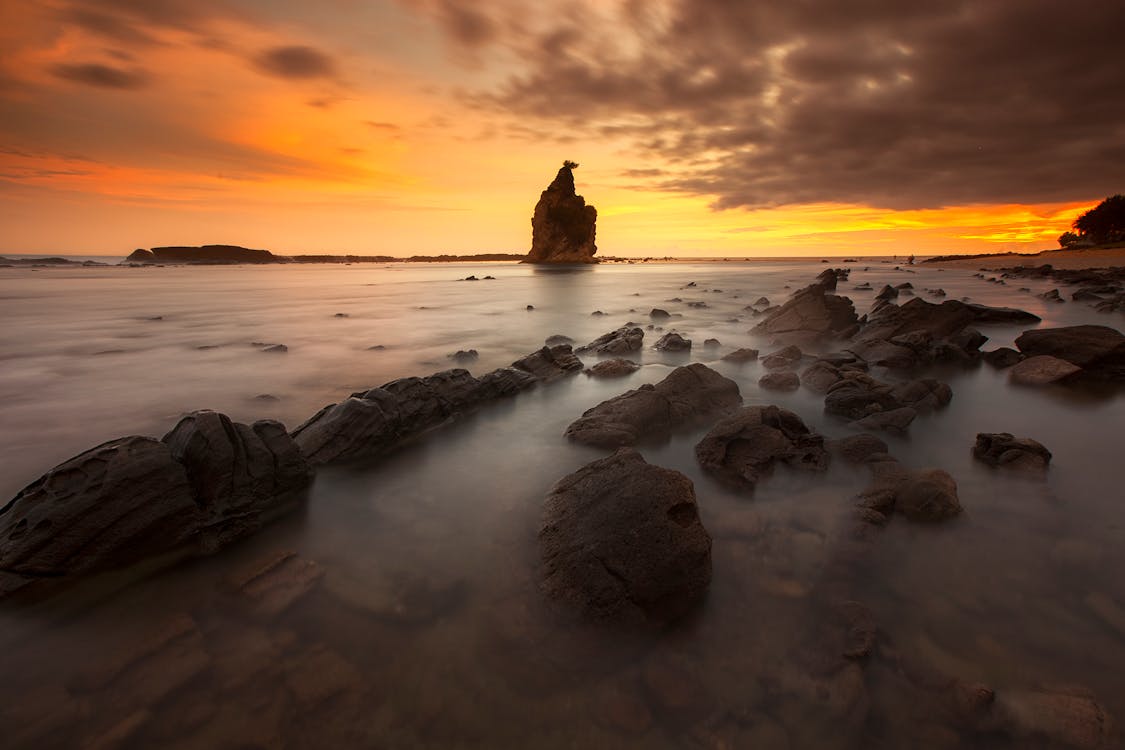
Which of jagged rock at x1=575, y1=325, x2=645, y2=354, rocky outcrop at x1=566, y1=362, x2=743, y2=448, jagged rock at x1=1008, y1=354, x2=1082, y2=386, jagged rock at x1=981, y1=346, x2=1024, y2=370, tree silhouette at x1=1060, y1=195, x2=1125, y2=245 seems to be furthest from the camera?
tree silhouette at x1=1060, y1=195, x2=1125, y2=245

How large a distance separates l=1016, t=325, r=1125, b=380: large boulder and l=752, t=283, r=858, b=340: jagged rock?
5287mm

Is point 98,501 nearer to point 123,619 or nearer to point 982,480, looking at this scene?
point 123,619

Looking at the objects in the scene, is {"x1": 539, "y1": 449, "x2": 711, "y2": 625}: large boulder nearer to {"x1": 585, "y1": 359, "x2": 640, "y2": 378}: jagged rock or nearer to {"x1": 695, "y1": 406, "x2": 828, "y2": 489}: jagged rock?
{"x1": 695, "y1": 406, "x2": 828, "y2": 489}: jagged rock

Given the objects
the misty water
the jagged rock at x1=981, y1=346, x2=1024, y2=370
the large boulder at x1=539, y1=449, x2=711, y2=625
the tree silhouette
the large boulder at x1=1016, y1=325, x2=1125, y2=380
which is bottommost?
the misty water

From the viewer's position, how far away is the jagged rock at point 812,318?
16.1m

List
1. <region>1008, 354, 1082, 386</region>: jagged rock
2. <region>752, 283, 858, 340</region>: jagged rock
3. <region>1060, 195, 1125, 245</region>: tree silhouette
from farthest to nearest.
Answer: <region>1060, 195, 1125, 245</region>: tree silhouette
<region>752, 283, 858, 340</region>: jagged rock
<region>1008, 354, 1082, 386</region>: jagged rock

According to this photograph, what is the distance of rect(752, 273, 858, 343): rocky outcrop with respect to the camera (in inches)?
629

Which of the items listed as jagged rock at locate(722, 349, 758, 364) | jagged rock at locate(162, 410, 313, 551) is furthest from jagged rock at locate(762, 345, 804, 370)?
jagged rock at locate(162, 410, 313, 551)

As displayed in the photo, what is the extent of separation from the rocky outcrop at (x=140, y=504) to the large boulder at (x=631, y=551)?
3201 mm

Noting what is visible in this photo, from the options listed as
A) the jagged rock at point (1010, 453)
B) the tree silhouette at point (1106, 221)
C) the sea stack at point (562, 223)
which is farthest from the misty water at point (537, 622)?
the sea stack at point (562, 223)

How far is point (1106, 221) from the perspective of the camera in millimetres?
68938

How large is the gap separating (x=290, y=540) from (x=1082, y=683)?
638 cm

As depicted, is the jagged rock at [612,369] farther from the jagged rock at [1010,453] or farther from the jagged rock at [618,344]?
the jagged rock at [1010,453]

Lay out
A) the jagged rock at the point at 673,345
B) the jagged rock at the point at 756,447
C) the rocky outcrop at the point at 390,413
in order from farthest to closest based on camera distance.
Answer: the jagged rock at the point at 673,345, the rocky outcrop at the point at 390,413, the jagged rock at the point at 756,447
